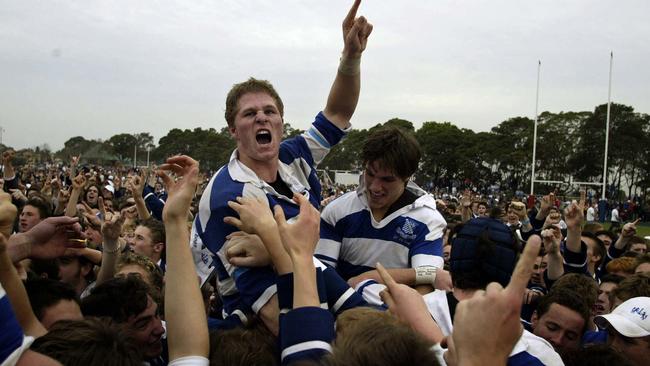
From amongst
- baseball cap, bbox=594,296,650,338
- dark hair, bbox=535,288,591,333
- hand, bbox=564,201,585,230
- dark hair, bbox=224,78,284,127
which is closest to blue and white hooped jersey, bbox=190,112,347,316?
dark hair, bbox=224,78,284,127

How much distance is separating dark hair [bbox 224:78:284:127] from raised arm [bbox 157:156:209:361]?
3.38 ft

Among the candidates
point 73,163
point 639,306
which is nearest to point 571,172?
point 73,163

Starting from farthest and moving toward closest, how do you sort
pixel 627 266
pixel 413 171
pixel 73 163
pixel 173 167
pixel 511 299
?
pixel 73 163 < pixel 627 266 < pixel 413 171 < pixel 173 167 < pixel 511 299

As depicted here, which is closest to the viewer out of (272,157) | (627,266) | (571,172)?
(272,157)

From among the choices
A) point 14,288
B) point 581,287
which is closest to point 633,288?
point 581,287

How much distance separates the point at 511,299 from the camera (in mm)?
1374

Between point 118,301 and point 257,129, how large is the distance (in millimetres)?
1210

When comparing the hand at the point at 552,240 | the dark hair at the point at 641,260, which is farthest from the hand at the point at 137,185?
the dark hair at the point at 641,260

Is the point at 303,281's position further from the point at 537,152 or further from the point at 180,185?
the point at 537,152

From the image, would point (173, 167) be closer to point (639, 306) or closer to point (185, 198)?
point (185, 198)

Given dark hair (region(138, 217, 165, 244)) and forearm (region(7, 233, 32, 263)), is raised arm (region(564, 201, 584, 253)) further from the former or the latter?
forearm (region(7, 233, 32, 263))

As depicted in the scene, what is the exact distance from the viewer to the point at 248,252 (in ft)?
7.70

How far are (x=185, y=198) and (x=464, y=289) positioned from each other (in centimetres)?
121

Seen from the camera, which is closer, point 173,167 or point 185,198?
point 185,198
